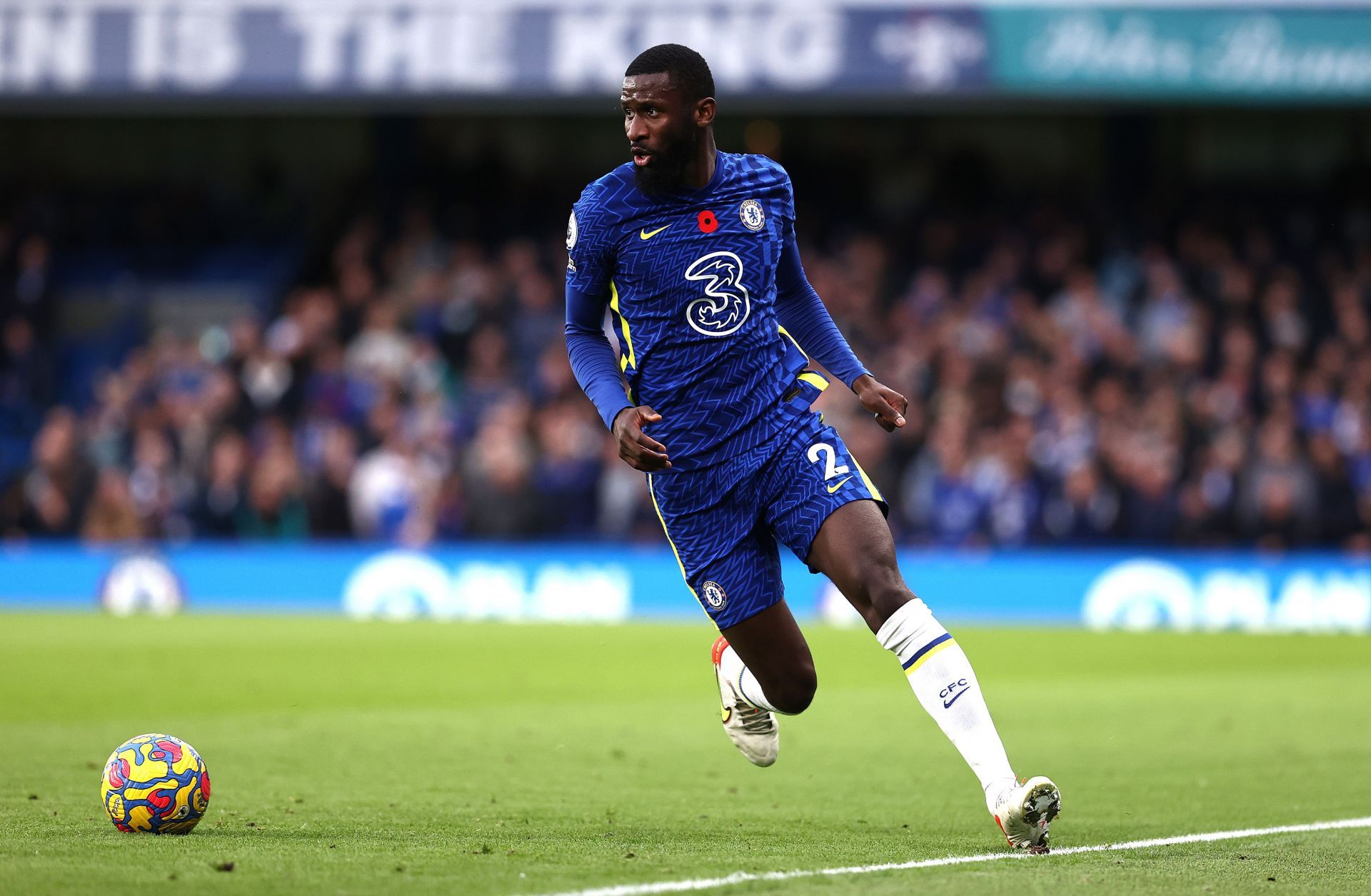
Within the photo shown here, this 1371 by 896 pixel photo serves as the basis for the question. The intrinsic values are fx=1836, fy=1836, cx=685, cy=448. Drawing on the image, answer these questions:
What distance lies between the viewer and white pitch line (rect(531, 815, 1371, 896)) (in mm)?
4859

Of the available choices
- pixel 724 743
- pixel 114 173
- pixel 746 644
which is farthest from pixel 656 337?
pixel 114 173

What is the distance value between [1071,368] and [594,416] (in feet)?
18.1

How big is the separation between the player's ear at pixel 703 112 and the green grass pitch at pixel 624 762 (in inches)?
92.5

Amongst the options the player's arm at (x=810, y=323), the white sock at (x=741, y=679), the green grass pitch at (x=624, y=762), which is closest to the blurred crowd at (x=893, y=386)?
the green grass pitch at (x=624, y=762)

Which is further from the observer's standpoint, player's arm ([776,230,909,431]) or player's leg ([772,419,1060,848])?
player's arm ([776,230,909,431])

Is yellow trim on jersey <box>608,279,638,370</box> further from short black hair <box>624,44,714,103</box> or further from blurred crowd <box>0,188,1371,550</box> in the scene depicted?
blurred crowd <box>0,188,1371,550</box>

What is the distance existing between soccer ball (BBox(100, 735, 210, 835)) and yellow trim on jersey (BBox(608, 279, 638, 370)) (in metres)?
1.94

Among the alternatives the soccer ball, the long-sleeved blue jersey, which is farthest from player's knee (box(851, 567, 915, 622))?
the soccer ball

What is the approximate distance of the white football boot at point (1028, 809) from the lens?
543 centimetres

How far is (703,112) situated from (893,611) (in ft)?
5.74

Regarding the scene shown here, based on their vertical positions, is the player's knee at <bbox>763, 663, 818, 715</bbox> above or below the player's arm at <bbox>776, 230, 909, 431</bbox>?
below

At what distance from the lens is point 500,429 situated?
785 inches

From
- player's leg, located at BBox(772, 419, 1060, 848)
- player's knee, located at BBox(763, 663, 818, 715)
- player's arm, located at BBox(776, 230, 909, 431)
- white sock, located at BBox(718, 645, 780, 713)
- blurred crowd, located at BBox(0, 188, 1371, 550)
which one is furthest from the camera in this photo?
blurred crowd, located at BBox(0, 188, 1371, 550)

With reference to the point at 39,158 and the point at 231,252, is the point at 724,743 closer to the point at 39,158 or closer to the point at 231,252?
the point at 231,252
